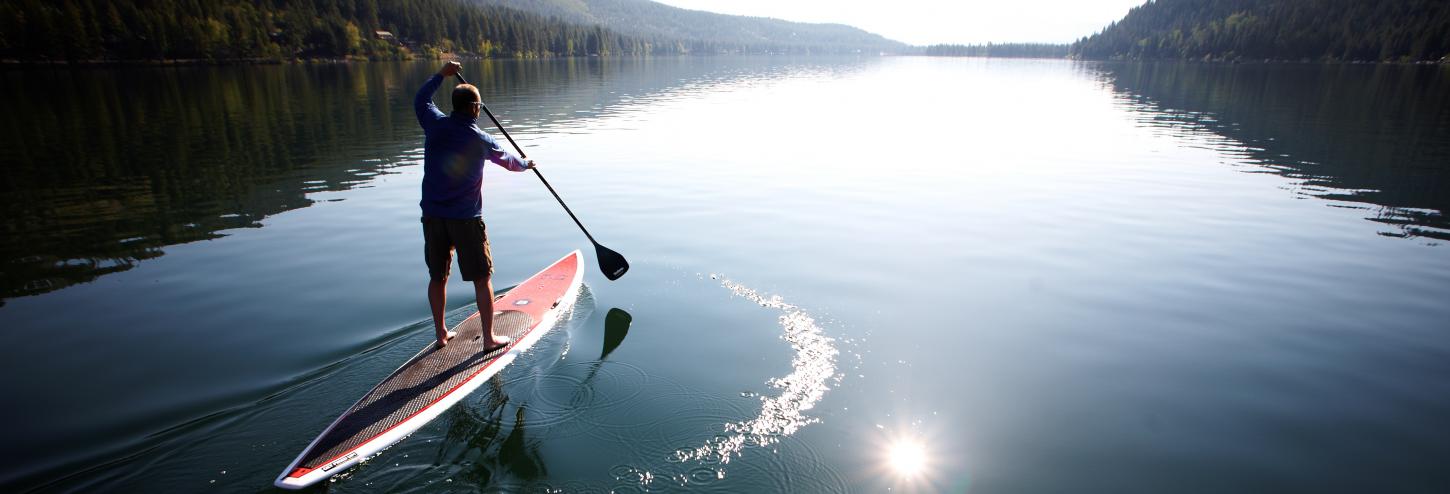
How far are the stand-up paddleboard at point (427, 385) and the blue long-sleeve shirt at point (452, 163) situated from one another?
1646 millimetres

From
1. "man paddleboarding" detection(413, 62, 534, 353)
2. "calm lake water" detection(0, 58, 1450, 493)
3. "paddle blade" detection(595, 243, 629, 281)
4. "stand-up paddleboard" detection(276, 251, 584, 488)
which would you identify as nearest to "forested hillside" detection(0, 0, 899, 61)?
"calm lake water" detection(0, 58, 1450, 493)

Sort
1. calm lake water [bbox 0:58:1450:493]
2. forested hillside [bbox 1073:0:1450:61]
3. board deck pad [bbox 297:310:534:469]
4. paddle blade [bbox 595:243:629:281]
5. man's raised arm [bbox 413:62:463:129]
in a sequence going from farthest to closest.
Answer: forested hillside [bbox 1073:0:1450:61]
paddle blade [bbox 595:243:629:281]
man's raised arm [bbox 413:62:463:129]
calm lake water [bbox 0:58:1450:493]
board deck pad [bbox 297:310:534:469]

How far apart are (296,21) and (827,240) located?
13566 centimetres

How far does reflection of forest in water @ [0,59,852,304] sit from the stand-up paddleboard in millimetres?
7576

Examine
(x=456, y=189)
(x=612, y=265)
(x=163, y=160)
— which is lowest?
(x=612, y=265)

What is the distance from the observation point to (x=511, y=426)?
639 centimetres

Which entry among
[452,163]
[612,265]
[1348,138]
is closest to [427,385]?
[452,163]

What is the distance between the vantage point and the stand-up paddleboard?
5413mm

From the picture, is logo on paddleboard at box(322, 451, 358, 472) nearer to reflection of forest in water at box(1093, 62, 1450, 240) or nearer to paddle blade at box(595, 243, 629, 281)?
paddle blade at box(595, 243, 629, 281)

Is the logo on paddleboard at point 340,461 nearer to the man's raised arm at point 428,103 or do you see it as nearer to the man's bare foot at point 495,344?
the man's bare foot at point 495,344

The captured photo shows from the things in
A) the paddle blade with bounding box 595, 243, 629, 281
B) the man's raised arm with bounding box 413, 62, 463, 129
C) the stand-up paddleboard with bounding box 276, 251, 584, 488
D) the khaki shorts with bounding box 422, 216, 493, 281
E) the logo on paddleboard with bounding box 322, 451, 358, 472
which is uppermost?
the man's raised arm with bounding box 413, 62, 463, 129

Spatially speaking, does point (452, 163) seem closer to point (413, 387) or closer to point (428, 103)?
point (428, 103)

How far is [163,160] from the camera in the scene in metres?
21.0

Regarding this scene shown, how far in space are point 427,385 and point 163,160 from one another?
70.4 ft
